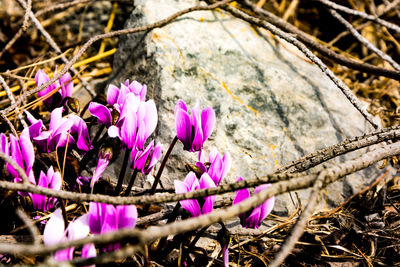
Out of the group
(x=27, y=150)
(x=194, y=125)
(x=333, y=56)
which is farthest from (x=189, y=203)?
(x=333, y=56)

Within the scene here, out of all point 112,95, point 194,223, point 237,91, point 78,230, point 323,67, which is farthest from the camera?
point 237,91

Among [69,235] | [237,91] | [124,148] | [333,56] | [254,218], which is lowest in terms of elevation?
[254,218]

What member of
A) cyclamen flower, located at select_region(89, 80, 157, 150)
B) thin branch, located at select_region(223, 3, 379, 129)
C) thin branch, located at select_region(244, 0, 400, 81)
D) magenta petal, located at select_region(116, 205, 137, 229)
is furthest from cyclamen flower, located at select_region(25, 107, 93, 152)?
thin branch, located at select_region(244, 0, 400, 81)

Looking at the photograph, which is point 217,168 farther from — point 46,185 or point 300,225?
point 46,185

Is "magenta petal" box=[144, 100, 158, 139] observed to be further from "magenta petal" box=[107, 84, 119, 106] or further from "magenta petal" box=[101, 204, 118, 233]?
"magenta petal" box=[101, 204, 118, 233]

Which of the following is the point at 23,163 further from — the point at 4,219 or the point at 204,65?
the point at 204,65

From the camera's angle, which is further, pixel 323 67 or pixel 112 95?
pixel 323 67
